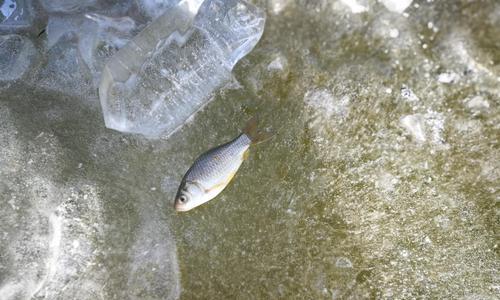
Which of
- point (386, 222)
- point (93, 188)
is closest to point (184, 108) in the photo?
point (93, 188)

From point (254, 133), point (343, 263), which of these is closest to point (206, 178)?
point (254, 133)

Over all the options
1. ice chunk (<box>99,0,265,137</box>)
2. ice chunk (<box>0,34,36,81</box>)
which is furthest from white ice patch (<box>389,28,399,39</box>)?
ice chunk (<box>0,34,36,81</box>)

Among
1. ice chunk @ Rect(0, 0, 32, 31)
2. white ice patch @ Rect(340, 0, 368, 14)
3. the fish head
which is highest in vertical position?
ice chunk @ Rect(0, 0, 32, 31)

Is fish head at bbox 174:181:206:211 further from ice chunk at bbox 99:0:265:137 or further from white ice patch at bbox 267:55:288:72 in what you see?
white ice patch at bbox 267:55:288:72

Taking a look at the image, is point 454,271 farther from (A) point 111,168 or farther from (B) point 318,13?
(A) point 111,168

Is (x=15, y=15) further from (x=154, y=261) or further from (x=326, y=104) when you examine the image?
(x=326, y=104)

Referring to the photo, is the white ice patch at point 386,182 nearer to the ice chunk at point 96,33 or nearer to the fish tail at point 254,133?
the fish tail at point 254,133
